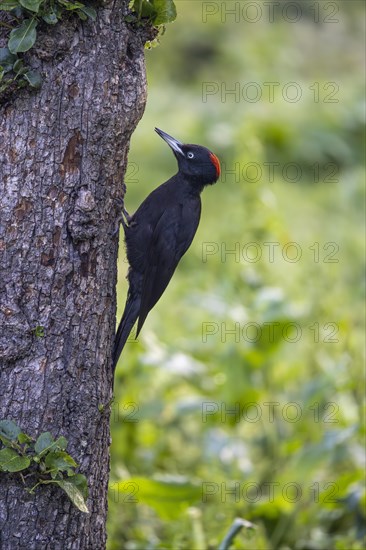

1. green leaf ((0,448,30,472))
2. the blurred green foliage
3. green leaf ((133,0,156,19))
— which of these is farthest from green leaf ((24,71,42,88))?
the blurred green foliage

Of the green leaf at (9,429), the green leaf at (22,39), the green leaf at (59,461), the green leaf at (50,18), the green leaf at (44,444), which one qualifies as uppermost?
the green leaf at (50,18)

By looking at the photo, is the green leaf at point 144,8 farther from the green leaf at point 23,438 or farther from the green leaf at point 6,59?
the green leaf at point 23,438

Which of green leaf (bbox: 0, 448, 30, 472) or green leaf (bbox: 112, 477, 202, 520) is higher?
green leaf (bbox: 0, 448, 30, 472)

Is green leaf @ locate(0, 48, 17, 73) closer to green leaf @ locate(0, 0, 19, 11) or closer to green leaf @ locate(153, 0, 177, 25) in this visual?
green leaf @ locate(0, 0, 19, 11)

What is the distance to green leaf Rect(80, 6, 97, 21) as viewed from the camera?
241 centimetres

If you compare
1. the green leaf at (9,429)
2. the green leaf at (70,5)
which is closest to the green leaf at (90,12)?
the green leaf at (70,5)

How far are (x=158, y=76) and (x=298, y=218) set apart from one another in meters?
4.06

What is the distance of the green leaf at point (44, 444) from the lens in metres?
2.33

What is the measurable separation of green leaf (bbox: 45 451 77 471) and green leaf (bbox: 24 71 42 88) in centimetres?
108

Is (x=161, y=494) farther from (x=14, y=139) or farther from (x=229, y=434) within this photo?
(x=14, y=139)

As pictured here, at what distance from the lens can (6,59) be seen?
7.79 ft

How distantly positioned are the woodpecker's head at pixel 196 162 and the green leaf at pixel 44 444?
1.89 meters

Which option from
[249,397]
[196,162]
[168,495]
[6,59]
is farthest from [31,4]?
[249,397]

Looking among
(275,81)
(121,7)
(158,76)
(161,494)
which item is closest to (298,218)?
(275,81)
